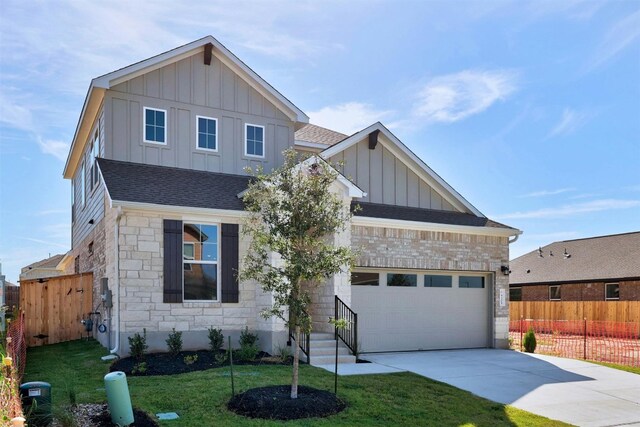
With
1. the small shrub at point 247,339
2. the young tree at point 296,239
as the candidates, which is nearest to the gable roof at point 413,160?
the small shrub at point 247,339

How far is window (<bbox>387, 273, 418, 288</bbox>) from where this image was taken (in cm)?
1473

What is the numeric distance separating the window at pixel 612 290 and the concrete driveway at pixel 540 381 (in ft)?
54.2

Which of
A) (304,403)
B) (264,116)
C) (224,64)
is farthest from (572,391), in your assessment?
(224,64)

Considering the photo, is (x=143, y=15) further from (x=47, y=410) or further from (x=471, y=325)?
(x=471, y=325)

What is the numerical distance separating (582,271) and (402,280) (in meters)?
19.6

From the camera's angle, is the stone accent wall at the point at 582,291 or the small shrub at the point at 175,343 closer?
the small shrub at the point at 175,343

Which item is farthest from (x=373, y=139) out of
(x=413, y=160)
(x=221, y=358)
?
(x=221, y=358)

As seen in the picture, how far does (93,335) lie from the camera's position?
15.1 m

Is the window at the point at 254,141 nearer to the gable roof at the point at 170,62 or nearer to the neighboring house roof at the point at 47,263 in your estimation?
the gable roof at the point at 170,62

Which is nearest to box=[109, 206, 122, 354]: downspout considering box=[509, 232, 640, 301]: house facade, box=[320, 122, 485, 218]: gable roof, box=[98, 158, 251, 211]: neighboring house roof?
box=[98, 158, 251, 211]: neighboring house roof

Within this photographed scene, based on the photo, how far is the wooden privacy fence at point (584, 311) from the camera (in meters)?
24.7

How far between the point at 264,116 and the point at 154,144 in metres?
3.33

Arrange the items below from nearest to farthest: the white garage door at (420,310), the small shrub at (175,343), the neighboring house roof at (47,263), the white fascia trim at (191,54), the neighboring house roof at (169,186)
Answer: the small shrub at (175,343), the neighboring house roof at (169,186), the white fascia trim at (191,54), the white garage door at (420,310), the neighboring house roof at (47,263)

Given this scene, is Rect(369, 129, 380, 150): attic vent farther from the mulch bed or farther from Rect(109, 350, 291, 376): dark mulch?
the mulch bed
